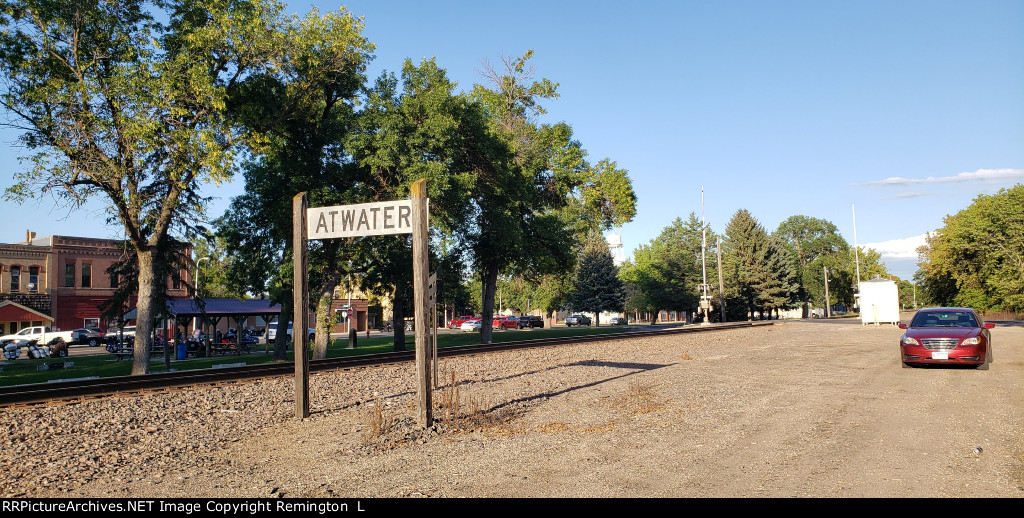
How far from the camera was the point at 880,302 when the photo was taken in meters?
46.3

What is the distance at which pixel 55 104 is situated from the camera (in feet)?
70.8

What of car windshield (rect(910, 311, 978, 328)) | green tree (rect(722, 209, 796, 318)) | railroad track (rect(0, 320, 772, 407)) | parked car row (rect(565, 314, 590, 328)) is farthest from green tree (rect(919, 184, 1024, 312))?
railroad track (rect(0, 320, 772, 407))

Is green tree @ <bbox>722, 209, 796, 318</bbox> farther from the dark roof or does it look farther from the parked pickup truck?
the parked pickup truck

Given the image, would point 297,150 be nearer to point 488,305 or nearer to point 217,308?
point 217,308

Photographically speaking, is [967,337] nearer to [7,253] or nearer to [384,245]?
[384,245]

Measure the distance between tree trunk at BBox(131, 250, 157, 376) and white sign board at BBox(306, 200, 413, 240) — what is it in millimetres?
14971

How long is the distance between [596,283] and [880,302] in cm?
3580

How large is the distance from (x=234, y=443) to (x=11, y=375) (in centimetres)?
2012

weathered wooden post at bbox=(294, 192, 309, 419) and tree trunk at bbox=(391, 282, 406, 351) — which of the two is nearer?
weathered wooden post at bbox=(294, 192, 309, 419)

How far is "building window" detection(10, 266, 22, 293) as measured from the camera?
2206 inches

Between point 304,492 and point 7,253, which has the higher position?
point 7,253

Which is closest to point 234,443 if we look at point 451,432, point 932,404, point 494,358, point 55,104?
point 451,432

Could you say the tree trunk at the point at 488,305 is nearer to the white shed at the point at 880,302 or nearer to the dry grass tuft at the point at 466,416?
the white shed at the point at 880,302
